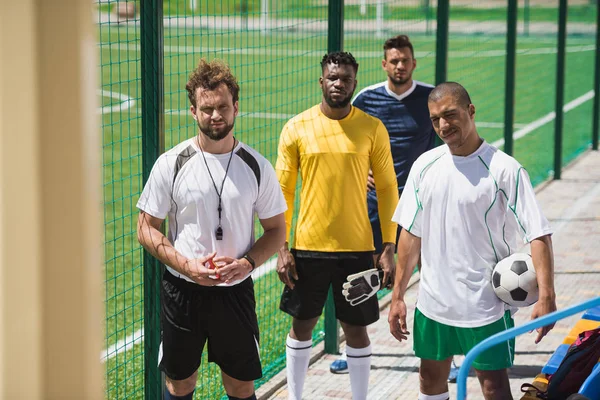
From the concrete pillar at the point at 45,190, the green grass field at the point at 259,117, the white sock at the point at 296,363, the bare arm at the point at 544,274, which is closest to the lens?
the concrete pillar at the point at 45,190

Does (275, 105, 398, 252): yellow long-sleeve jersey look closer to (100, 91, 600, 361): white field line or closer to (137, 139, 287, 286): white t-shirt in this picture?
(137, 139, 287, 286): white t-shirt

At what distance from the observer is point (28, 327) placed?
2.63 ft

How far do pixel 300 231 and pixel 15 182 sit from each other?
14.6ft

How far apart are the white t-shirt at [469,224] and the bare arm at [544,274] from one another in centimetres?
5

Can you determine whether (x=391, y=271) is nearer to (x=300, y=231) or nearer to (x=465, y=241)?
(x=300, y=231)

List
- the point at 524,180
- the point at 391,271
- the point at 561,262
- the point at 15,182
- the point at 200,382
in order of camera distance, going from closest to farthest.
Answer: the point at 15,182 → the point at 524,180 → the point at 391,271 → the point at 200,382 → the point at 561,262

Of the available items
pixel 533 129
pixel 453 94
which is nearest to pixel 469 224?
pixel 453 94

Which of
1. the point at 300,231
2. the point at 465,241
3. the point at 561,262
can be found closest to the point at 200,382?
the point at 300,231

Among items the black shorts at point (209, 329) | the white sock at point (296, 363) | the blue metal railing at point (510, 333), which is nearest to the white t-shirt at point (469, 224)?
the black shorts at point (209, 329)

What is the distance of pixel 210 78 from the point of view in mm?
4125

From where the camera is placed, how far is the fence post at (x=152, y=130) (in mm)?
4531

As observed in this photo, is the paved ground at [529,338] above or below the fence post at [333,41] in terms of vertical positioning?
below

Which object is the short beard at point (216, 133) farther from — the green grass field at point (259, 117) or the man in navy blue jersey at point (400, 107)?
the man in navy blue jersey at point (400, 107)

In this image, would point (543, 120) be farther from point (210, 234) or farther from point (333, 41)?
point (210, 234)
